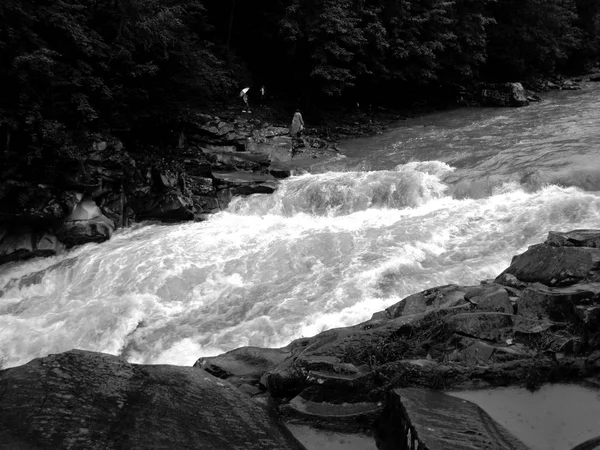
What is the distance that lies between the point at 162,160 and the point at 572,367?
13.1 metres

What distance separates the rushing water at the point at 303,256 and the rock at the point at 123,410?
3.48 metres

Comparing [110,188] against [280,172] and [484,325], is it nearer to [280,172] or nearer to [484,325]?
[280,172]

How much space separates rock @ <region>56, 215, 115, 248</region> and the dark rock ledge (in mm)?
8266

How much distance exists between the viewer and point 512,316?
4879mm

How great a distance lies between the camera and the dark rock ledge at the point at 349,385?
349cm

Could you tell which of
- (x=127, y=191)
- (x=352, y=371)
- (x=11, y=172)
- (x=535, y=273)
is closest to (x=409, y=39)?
(x=127, y=191)

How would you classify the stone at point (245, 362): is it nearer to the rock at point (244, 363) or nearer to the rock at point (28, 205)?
the rock at point (244, 363)

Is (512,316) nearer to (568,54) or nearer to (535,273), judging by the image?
(535,273)

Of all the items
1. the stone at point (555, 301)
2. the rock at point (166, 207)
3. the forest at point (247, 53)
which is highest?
the forest at point (247, 53)

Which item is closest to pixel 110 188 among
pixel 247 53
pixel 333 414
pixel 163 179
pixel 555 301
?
pixel 163 179

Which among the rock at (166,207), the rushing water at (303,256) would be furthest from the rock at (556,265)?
the rock at (166,207)

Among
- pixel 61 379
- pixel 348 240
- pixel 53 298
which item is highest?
pixel 61 379

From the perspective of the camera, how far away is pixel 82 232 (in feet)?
41.7

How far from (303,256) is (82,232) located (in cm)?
575
